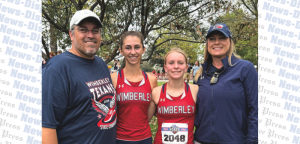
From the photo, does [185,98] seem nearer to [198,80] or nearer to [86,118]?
[198,80]

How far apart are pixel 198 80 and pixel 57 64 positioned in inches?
72.2

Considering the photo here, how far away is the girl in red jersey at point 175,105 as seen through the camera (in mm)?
2443

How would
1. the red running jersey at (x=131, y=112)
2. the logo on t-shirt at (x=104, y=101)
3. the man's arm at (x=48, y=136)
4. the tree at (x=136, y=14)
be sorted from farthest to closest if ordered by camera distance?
the tree at (x=136, y=14)
the red running jersey at (x=131, y=112)
the logo on t-shirt at (x=104, y=101)
the man's arm at (x=48, y=136)

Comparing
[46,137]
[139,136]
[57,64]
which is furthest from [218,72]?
[46,137]

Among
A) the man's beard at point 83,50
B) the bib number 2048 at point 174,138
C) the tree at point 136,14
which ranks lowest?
the bib number 2048 at point 174,138

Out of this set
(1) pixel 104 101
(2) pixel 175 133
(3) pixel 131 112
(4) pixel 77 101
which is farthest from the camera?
(3) pixel 131 112

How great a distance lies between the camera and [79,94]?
191 cm

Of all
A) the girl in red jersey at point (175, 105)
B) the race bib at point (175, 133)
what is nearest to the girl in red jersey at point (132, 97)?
the girl in red jersey at point (175, 105)

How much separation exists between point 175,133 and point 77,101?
1335mm

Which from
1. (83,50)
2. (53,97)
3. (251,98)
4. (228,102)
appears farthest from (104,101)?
(251,98)

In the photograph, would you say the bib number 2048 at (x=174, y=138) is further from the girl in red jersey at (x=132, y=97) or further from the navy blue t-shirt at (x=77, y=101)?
the navy blue t-shirt at (x=77, y=101)

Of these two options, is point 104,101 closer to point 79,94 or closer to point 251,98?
point 79,94

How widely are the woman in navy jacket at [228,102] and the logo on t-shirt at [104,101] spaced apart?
1.15 meters

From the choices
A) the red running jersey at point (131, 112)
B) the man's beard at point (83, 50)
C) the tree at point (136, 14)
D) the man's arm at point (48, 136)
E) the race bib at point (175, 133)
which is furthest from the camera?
the tree at point (136, 14)
